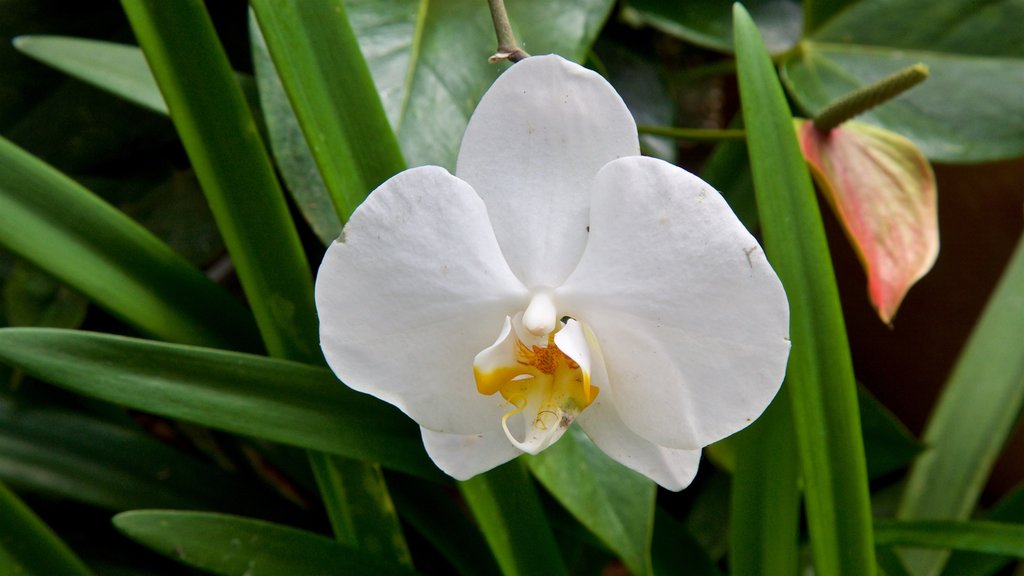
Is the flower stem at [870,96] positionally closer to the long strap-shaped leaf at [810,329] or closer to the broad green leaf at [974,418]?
the long strap-shaped leaf at [810,329]

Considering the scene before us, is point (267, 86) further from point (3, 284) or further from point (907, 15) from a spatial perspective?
point (907, 15)

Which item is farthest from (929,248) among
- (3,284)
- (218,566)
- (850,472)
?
(3,284)

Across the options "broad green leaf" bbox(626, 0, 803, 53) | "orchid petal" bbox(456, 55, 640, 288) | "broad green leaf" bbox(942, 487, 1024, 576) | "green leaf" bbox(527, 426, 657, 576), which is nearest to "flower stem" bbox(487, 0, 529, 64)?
"orchid petal" bbox(456, 55, 640, 288)

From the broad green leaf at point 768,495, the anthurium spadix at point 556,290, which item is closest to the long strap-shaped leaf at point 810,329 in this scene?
the broad green leaf at point 768,495

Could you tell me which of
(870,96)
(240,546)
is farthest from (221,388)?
(870,96)

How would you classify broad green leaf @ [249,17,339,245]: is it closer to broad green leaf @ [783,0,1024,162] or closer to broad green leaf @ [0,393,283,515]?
broad green leaf @ [0,393,283,515]

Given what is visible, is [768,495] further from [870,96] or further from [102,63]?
[102,63]
